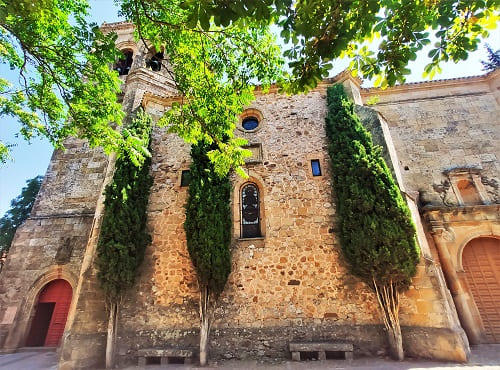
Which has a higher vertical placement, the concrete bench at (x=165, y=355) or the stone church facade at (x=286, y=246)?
the stone church facade at (x=286, y=246)

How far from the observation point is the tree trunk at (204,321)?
18.8 ft

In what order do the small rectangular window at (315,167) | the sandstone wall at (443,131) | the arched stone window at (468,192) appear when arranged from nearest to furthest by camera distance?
1. the small rectangular window at (315,167)
2. the arched stone window at (468,192)
3. the sandstone wall at (443,131)

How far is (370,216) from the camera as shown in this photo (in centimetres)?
610

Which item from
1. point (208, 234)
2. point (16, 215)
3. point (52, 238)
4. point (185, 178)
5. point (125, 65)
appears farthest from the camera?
point (125, 65)

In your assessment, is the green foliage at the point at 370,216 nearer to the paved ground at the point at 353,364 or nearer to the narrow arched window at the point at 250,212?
the paved ground at the point at 353,364

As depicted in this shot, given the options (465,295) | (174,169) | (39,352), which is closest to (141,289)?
(174,169)

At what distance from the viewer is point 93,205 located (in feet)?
32.0

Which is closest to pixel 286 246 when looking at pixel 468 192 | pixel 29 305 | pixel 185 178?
pixel 185 178

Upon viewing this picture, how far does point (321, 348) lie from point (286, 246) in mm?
2449

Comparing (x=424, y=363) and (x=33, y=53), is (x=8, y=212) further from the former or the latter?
(x=424, y=363)

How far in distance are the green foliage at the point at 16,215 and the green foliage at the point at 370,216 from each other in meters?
14.1

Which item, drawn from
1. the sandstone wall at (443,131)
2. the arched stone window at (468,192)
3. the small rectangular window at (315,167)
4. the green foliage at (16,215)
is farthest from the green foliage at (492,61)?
the green foliage at (16,215)

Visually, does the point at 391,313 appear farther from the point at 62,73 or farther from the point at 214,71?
the point at 62,73

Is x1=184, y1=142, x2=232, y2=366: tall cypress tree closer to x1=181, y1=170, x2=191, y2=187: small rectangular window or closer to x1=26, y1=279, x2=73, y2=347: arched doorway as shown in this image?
x1=181, y1=170, x2=191, y2=187: small rectangular window
